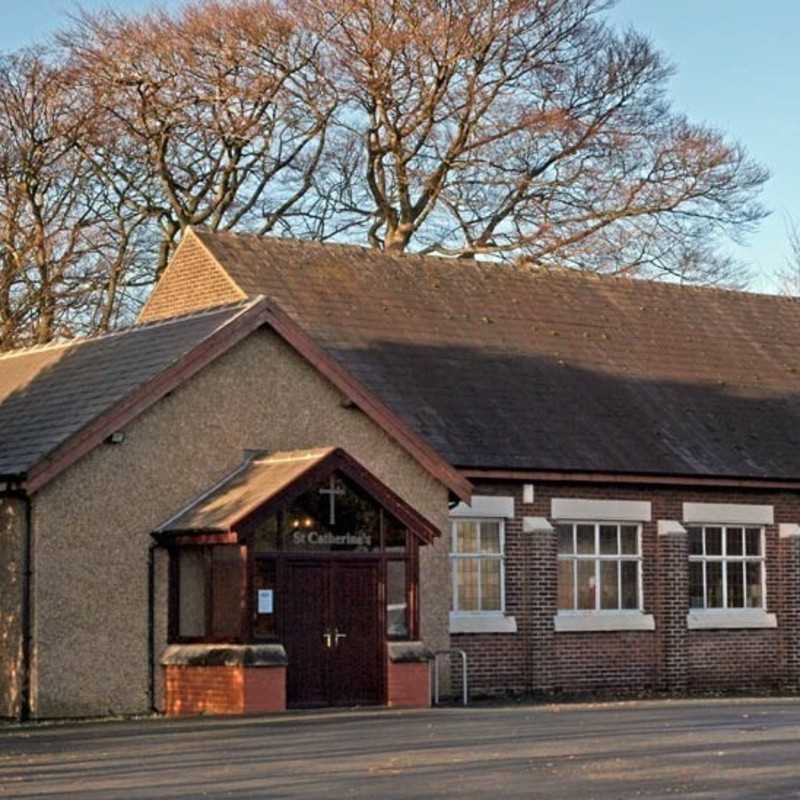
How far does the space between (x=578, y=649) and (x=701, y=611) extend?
269cm

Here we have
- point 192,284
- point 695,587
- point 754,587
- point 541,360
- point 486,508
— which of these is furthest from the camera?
point 541,360

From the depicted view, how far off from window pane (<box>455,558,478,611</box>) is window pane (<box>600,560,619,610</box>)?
2477 mm

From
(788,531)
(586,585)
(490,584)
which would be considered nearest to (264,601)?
(490,584)

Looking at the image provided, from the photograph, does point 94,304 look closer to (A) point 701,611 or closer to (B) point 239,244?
(B) point 239,244

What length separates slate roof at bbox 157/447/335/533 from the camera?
25484mm

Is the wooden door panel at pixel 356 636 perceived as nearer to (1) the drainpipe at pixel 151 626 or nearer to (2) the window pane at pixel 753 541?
(1) the drainpipe at pixel 151 626

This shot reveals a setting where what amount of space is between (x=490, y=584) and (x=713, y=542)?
4.57 m

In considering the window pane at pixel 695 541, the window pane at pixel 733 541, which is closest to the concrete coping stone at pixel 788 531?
the window pane at pixel 733 541

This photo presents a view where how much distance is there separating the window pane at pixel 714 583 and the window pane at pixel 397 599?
7.97 m

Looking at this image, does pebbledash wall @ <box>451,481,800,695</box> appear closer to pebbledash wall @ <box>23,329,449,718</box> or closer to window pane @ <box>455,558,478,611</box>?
window pane @ <box>455,558,478,611</box>

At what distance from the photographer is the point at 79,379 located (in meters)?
28.1

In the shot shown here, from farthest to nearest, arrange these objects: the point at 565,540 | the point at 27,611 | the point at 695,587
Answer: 1. the point at 695,587
2. the point at 565,540
3. the point at 27,611

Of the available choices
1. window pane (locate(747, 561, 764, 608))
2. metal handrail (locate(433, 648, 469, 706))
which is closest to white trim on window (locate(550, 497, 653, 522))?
window pane (locate(747, 561, 764, 608))

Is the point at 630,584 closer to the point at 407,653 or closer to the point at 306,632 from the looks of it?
the point at 407,653
